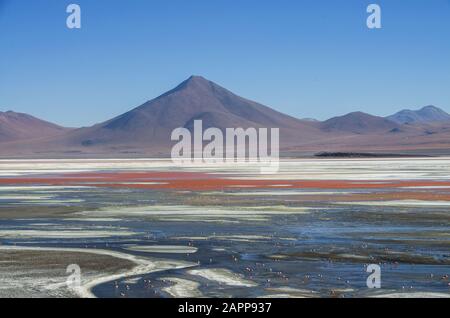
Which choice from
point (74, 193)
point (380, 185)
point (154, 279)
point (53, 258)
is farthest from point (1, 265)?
point (380, 185)

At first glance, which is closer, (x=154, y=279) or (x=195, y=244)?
(x=154, y=279)

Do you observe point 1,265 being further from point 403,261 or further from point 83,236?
point 403,261

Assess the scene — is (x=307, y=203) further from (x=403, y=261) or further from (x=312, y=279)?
(x=312, y=279)
